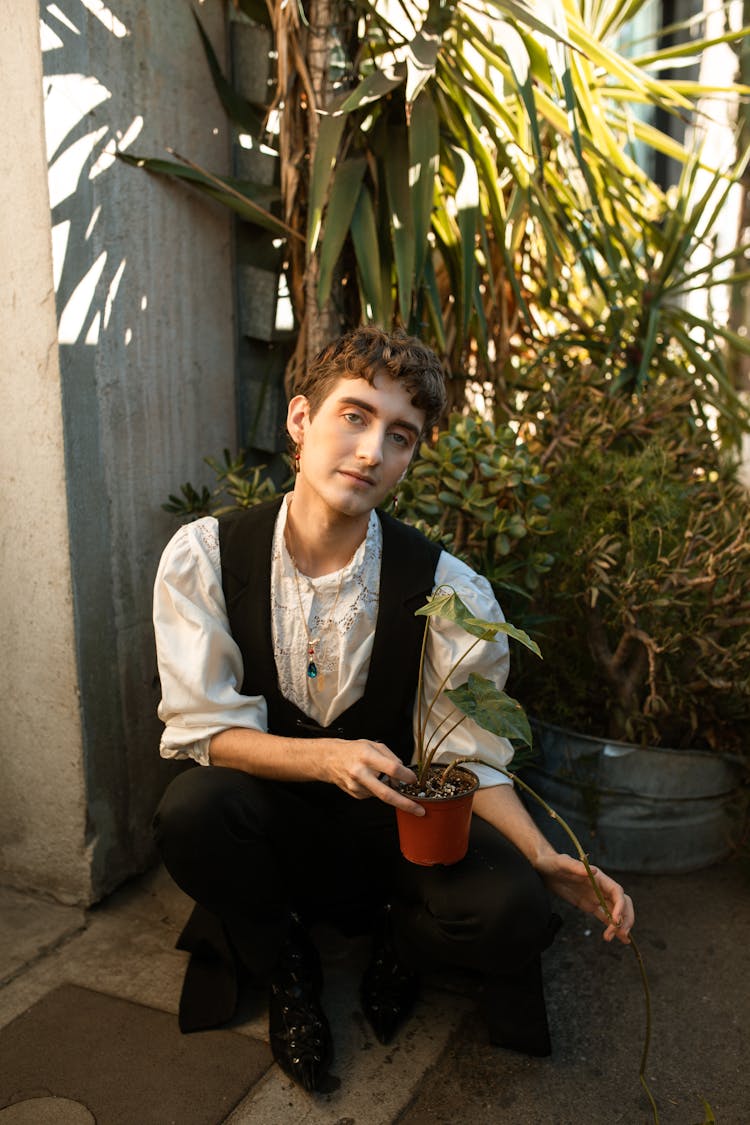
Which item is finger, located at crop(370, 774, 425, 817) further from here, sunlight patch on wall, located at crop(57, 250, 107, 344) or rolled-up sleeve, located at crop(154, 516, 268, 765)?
sunlight patch on wall, located at crop(57, 250, 107, 344)

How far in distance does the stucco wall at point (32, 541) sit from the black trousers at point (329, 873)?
0.52 m

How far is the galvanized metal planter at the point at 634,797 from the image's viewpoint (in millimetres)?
2564

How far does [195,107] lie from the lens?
258cm

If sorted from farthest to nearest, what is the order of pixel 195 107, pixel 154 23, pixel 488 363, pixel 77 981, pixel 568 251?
pixel 568 251, pixel 488 363, pixel 195 107, pixel 154 23, pixel 77 981

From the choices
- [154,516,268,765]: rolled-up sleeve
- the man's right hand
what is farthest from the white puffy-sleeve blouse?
the man's right hand

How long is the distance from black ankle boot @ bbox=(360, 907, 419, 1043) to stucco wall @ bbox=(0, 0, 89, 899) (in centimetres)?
77

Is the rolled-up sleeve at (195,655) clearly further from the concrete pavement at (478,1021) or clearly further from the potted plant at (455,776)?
the concrete pavement at (478,1021)

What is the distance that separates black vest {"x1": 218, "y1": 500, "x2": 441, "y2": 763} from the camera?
2.00 meters

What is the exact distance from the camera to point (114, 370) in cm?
234

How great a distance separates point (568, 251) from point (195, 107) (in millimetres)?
1579

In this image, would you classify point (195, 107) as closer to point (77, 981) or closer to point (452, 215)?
point (452, 215)

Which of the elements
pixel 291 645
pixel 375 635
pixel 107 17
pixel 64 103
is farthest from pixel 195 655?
pixel 107 17

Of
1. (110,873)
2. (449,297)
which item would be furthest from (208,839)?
(449,297)

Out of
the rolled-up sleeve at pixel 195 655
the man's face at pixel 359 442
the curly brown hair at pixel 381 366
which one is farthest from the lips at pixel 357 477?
the rolled-up sleeve at pixel 195 655
